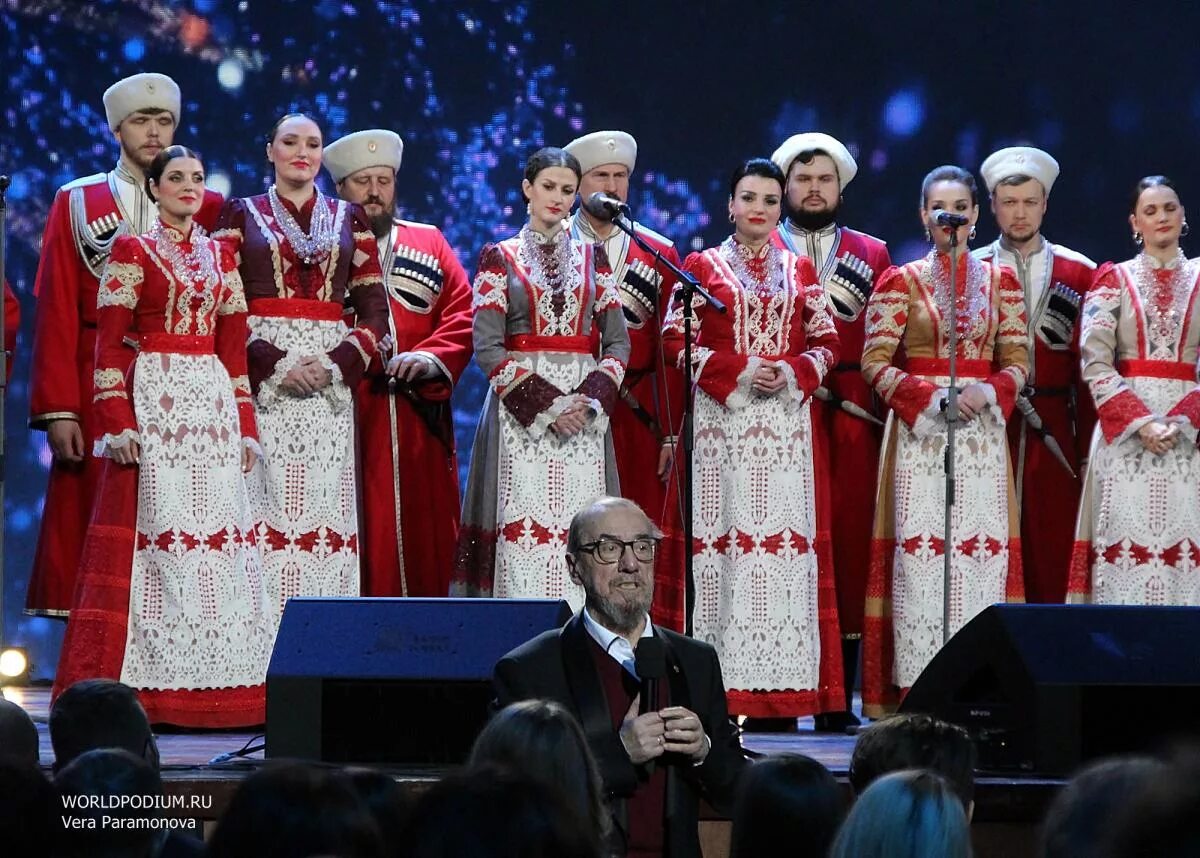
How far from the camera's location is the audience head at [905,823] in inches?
96.6

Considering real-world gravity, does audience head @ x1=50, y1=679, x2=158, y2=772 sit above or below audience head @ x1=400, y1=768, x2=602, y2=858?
below

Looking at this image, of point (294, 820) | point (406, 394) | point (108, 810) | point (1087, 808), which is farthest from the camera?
point (406, 394)

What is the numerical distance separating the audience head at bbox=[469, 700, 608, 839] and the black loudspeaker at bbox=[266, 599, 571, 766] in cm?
150

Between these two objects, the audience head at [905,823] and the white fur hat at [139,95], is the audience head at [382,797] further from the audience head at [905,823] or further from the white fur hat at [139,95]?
the white fur hat at [139,95]

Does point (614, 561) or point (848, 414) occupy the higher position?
point (848, 414)

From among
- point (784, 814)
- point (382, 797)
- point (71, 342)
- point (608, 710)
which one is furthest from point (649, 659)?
point (71, 342)

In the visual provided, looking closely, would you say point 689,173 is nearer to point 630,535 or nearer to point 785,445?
point 785,445

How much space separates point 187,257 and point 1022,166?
296 centimetres

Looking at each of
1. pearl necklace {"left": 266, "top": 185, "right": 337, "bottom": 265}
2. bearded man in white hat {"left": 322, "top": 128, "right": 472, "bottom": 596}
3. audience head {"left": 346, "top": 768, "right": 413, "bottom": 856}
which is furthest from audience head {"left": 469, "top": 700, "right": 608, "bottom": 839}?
bearded man in white hat {"left": 322, "top": 128, "right": 472, "bottom": 596}

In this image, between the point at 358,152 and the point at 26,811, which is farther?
the point at 358,152

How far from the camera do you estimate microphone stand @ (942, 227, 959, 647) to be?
6.21 metres

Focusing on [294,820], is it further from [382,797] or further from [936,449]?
[936,449]

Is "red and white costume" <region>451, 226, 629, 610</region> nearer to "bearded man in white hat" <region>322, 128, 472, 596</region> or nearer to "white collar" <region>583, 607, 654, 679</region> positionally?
"bearded man in white hat" <region>322, 128, 472, 596</region>

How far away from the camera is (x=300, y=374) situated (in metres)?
6.21
